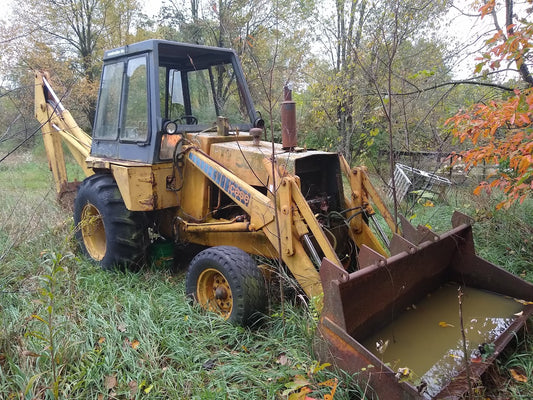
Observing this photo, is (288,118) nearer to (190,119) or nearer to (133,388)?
(190,119)

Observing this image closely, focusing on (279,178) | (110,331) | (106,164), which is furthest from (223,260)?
(106,164)

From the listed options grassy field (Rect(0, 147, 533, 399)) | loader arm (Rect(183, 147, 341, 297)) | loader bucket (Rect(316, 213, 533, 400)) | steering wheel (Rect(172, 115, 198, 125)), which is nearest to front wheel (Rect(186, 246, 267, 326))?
grassy field (Rect(0, 147, 533, 399))

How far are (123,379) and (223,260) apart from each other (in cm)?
110

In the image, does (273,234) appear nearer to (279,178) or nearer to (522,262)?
(279,178)

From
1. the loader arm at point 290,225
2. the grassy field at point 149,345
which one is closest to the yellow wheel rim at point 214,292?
the grassy field at point 149,345

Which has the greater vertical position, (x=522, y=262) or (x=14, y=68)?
(x=14, y=68)

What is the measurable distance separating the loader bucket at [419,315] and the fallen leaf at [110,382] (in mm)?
1390

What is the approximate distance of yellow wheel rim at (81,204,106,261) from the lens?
4801 millimetres

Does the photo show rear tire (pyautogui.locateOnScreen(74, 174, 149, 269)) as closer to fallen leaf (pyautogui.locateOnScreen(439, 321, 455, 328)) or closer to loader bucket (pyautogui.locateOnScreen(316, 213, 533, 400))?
loader bucket (pyautogui.locateOnScreen(316, 213, 533, 400))

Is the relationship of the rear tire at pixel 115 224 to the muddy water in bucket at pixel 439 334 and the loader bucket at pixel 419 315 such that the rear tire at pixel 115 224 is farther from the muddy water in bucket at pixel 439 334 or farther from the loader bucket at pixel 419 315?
the muddy water in bucket at pixel 439 334

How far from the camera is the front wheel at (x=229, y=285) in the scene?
3.18 meters

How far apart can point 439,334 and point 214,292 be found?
181 cm

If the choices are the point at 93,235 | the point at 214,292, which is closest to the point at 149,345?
the point at 214,292

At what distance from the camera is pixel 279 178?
334cm
